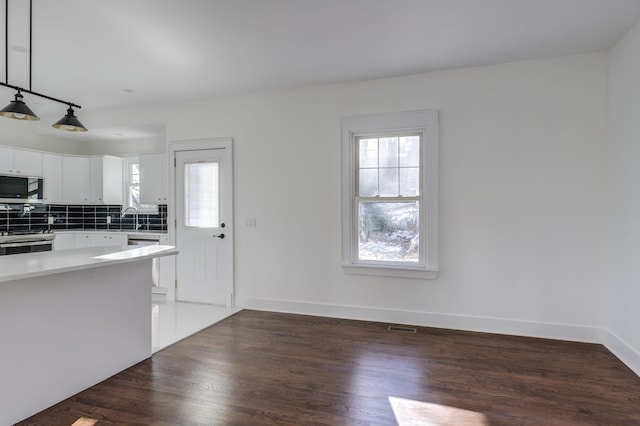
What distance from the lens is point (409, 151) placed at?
12.9 feet

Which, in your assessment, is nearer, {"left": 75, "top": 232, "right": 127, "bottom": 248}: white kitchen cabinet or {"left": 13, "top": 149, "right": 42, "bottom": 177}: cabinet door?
{"left": 13, "top": 149, "right": 42, "bottom": 177}: cabinet door

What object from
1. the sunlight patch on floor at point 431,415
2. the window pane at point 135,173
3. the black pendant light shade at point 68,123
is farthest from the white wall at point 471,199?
the window pane at point 135,173

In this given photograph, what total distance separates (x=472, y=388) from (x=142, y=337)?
8.41 ft

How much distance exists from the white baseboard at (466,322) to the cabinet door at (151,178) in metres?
2.20

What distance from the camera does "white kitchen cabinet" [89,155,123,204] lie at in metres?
5.94

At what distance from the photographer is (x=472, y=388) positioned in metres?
2.52

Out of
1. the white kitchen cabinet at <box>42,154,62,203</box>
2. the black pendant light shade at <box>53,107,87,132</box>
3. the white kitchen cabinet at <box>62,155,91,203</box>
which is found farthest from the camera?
the white kitchen cabinet at <box>62,155,91,203</box>

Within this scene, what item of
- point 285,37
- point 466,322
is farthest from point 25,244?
point 466,322

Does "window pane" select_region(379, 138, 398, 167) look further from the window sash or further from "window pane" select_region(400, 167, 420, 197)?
"window pane" select_region(400, 167, 420, 197)

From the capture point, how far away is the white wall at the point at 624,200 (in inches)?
110

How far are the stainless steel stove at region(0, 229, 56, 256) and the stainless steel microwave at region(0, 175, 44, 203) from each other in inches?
18.9

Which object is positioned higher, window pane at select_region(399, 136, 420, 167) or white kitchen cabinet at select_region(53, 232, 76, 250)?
window pane at select_region(399, 136, 420, 167)

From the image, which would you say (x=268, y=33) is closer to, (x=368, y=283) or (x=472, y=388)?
(x=368, y=283)

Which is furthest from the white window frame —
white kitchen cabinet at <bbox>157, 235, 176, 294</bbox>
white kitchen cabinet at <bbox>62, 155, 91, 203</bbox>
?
white kitchen cabinet at <bbox>62, 155, 91, 203</bbox>
